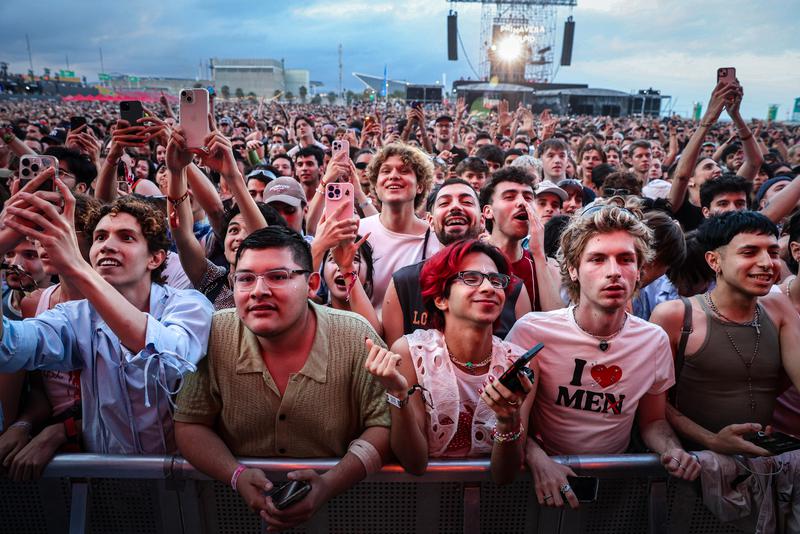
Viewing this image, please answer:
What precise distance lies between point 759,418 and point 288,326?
7.12ft

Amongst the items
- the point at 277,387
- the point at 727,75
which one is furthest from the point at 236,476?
the point at 727,75

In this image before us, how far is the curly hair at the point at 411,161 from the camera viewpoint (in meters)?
3.54

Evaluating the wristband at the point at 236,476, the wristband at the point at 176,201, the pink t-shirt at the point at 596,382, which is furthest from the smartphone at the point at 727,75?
the wristband at the point at 236,476

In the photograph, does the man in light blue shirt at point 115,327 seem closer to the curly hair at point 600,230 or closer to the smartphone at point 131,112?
the smartphone at point 131,112

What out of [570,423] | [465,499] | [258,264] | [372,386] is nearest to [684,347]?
[570,423]

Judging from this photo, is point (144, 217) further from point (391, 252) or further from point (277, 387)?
point (391, 252)

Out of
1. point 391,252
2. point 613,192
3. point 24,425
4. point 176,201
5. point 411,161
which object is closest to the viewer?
point 24,425

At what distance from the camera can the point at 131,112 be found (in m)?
2.94

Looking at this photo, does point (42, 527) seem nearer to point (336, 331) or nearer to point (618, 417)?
point (336, 331)

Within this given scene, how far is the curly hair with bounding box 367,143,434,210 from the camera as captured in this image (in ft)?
11.6

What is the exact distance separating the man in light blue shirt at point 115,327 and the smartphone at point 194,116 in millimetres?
→ 486

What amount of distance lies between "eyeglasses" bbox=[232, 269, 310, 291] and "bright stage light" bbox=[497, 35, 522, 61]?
5613 cm

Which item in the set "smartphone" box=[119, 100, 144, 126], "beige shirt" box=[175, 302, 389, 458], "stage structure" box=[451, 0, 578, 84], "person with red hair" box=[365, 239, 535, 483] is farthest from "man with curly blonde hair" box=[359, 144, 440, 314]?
"stage structure" box=[451, 0, 578, 84]

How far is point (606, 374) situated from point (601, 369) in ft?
0.10
